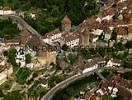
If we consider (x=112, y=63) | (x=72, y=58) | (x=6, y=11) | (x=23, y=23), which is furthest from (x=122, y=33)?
(x=6, y=11)

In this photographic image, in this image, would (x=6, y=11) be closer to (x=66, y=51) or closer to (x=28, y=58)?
(x=66, y=51)

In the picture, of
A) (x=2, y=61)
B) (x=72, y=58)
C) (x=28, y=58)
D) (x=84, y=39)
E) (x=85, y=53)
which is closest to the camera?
(x=2, y=61)

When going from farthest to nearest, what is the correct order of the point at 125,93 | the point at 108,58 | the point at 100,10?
the point at 100,10 → the point at 108,58 → the point at 125,93

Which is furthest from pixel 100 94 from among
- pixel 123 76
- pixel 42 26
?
pixel 42 26

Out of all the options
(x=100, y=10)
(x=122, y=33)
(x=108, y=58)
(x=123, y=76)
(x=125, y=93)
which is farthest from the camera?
(x=100, y=10)

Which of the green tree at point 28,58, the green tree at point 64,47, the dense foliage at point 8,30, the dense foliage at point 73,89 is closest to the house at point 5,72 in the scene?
the green tree at point 28,58

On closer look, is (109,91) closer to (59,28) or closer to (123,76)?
(123,76)

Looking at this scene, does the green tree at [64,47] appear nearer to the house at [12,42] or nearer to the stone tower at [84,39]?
the stone tower at [84,39]
